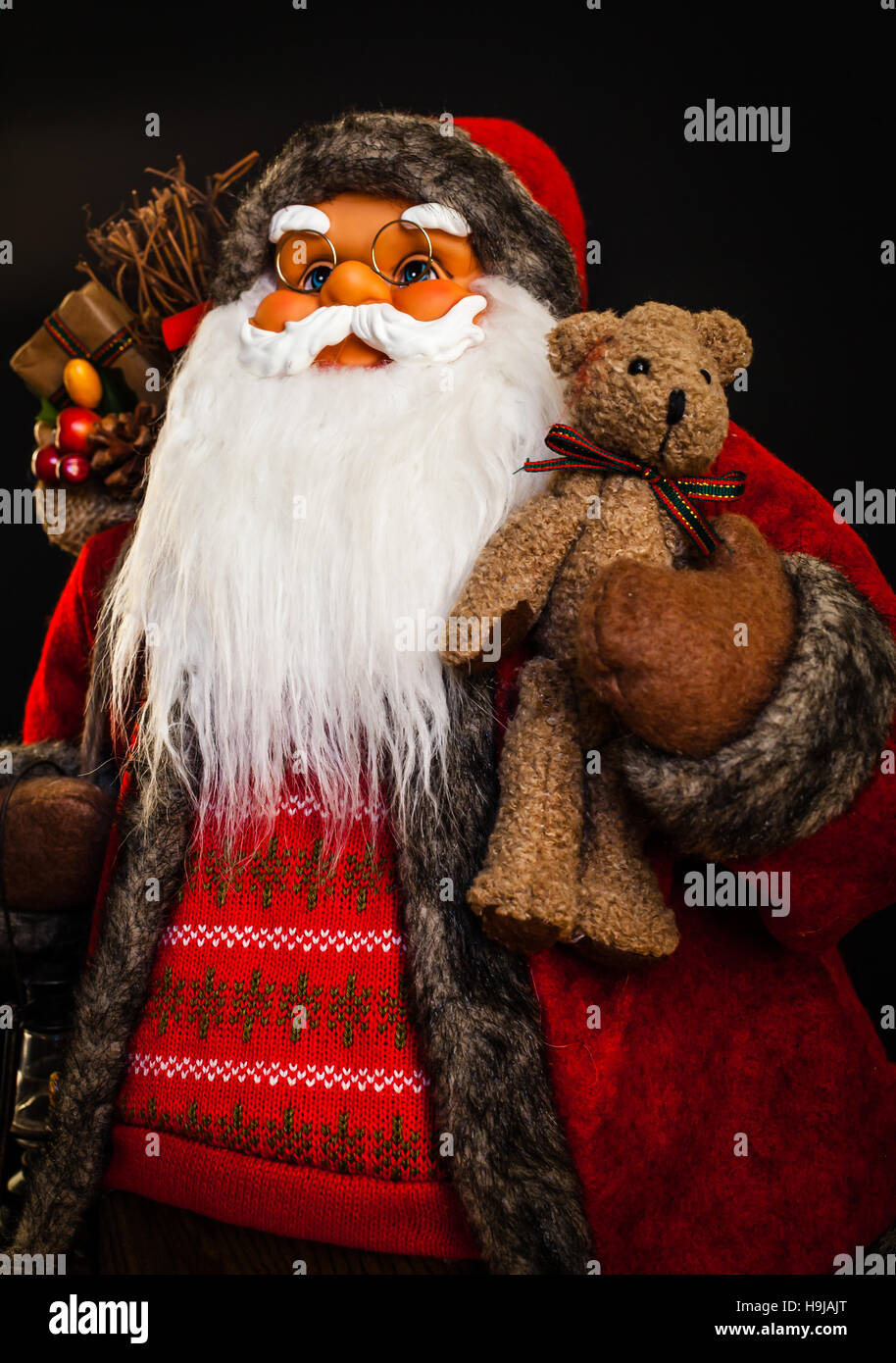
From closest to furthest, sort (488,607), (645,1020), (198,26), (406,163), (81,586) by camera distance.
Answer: (488,607) → (645,1020) → (406,163) → (81,586) → (198,26)

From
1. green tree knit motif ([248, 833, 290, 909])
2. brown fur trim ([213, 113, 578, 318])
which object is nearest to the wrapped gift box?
brown fur trim ([213, 113, 578, 318])

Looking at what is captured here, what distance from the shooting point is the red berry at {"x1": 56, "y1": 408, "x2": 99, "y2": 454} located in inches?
57.4

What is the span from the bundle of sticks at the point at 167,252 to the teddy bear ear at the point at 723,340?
0.68 meters

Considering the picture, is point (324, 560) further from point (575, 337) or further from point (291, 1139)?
point (291, 1139)

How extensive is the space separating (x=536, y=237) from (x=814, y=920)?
80 cm

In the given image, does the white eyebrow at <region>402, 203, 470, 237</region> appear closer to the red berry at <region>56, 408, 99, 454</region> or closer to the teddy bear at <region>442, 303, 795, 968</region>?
the teddy bear at <region>442, 303, 795, 968</region>

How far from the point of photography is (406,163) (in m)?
1.24

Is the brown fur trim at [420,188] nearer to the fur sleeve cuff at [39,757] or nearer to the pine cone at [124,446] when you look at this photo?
the pine cone at [124,446]

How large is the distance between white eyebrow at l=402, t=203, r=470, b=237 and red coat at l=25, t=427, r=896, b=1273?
0.38m

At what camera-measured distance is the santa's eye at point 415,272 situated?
1.26 metres

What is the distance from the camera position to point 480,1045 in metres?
1.06

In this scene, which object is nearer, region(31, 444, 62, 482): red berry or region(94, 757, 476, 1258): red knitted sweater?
region(94, 757, 476, 1258): red knitted sweater
